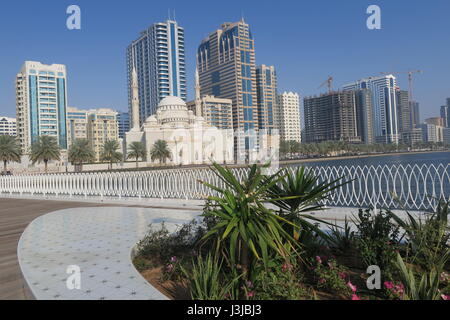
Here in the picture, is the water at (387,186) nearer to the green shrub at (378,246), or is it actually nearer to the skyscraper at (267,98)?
the green shrub at (378,246)

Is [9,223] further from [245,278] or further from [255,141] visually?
[255,141]

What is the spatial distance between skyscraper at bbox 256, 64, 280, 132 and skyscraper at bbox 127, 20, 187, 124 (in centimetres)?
3171

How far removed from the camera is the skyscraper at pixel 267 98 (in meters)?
125

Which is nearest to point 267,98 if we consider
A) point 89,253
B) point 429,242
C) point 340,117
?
point 340,117

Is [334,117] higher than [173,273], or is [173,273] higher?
[334,117]

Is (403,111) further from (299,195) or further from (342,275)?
(342,275)

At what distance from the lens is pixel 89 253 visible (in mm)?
5551

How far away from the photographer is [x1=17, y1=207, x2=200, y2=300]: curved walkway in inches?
148

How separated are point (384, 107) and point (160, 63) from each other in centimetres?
12644

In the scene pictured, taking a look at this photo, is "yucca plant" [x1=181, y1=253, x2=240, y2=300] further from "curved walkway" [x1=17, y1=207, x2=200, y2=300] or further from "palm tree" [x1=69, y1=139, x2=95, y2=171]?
"palm tree" [x1=69, y1=139, x2=95, y2=171]

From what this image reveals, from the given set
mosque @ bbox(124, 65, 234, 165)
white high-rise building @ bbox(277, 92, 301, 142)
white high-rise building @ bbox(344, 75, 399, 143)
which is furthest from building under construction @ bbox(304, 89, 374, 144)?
mosque @ bbox(124, 65, 234, 165)

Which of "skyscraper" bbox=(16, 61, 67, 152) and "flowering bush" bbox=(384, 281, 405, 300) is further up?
"skyscraper" bbox=(16, 61, 67, 152)

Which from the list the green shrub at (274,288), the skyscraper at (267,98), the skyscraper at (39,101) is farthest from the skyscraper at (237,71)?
the green shrub at (274,288)

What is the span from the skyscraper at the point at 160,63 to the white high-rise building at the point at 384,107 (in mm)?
100820
